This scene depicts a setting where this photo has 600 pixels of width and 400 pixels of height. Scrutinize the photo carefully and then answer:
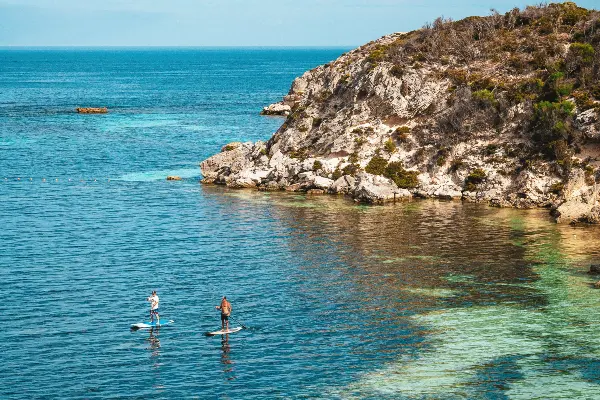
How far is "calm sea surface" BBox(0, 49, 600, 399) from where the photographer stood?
47906mm

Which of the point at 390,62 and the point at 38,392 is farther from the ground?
the point at 390,62

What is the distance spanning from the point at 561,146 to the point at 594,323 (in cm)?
4166

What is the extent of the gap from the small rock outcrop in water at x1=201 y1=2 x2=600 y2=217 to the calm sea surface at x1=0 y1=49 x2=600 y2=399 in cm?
435

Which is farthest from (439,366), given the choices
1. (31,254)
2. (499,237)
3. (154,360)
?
(31,254)

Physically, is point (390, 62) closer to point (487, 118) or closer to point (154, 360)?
point (487, 118)

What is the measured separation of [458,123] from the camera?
10269cm

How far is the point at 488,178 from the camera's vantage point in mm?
96625

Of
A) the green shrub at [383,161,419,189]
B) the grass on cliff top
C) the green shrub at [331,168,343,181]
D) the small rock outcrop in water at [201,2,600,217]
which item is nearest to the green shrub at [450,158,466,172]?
the small rock outcrop in water at [201,2,600,217]

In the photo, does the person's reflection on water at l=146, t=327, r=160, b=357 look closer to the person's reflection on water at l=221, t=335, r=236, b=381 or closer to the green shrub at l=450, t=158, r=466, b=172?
the person's reflection on water at l=221, t=335, r=236, b=381

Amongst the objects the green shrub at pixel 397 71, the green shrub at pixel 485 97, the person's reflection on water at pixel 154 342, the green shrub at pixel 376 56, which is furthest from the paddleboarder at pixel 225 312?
the green shrub at pixel 376 56

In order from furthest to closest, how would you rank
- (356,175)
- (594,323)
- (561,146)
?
(356,175) → (561,146) → (594,323)

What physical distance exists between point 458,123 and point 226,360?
60.1m

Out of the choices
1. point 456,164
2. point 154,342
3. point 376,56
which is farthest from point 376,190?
point 154,342

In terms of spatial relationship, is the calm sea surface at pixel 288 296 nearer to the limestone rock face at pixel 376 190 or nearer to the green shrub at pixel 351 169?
the limestone rock face at pixel 376 190
